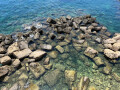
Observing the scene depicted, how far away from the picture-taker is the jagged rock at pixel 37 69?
8.60 metres

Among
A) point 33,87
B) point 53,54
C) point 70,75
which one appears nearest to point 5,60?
point 33,87

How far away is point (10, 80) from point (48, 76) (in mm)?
3297

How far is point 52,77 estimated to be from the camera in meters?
8.51

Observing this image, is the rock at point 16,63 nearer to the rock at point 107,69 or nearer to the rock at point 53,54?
the rock at point 53,54

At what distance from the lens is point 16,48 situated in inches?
419

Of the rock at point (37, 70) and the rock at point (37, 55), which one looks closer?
the rock at point (37, 70)

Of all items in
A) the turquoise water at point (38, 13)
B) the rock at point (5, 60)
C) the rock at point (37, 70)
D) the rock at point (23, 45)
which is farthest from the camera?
the turquoise water at point (38, 13)

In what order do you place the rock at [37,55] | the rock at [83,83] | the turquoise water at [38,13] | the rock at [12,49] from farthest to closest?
the turquoise water at [38,13]
the rock at [12,49]
the rock at [37,55]
the rock at [83,83]

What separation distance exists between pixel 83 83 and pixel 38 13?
57.5 ft

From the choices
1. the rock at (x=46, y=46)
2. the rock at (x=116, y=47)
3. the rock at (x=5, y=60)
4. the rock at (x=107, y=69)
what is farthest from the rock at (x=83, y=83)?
the rock at (x=5, y=60)

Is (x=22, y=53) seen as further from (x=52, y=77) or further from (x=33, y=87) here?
(x=52, y=77)

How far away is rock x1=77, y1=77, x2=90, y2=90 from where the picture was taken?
25.4 ft

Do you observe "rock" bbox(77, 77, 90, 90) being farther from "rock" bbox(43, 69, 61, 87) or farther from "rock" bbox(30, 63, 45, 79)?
"rock" bbox(30, 63, 45, 79)

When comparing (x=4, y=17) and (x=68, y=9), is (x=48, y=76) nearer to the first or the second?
(x=4, y=17)
